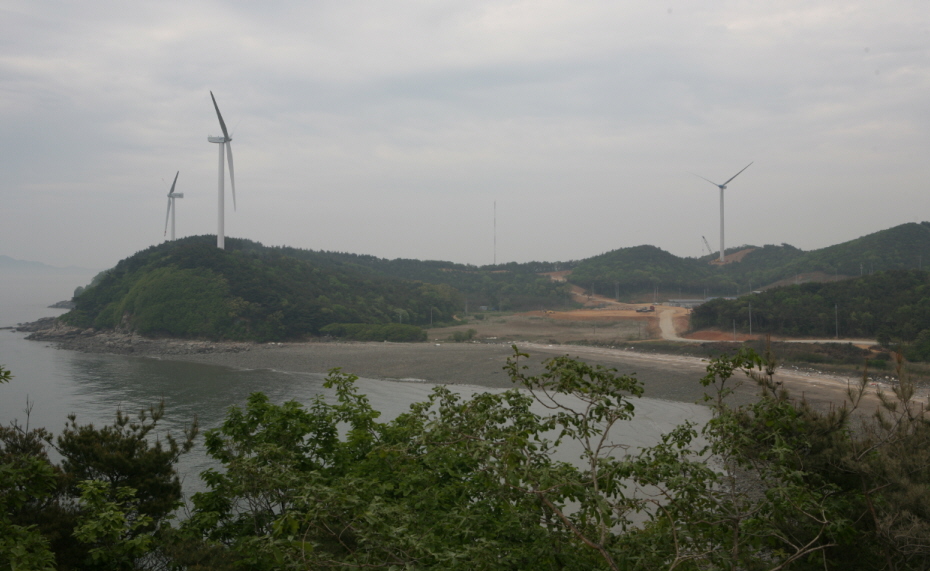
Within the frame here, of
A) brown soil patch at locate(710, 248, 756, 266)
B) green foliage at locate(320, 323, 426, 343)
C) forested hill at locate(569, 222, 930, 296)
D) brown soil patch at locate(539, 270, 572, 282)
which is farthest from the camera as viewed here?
brown soil patch at locate(710, 248, 756, 266)

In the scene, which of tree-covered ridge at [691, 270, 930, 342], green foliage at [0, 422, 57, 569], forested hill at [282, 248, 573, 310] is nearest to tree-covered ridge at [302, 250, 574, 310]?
forested hill at [282, 248, 573, 310]

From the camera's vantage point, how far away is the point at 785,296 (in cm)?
5697

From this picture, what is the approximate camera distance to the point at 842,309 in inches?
2025

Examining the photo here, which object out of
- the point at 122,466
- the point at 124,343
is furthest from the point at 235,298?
the point at 122,466

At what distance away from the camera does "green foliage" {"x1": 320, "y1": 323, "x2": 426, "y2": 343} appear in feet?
207

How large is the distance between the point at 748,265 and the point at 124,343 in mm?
117003

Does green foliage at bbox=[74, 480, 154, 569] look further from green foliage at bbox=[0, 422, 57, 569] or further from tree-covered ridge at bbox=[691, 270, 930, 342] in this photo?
tree-covered ridge at bbox=[691, 270, 930, 342]

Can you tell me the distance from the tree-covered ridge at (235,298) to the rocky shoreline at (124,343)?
5.23 ft

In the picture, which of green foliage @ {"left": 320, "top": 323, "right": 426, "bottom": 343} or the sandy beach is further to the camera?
green foliage @ {"left": 320, "top": 323, "right": 426, "bottom": 343}

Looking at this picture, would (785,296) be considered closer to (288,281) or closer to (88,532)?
(288,281)

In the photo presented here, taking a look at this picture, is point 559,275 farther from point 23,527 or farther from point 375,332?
point 23,527

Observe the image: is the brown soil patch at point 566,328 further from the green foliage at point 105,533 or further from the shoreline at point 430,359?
the green foliage at point 105,533

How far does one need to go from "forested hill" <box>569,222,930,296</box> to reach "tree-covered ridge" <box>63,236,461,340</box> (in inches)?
1492

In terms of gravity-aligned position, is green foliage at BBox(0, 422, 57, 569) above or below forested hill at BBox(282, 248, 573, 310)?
below
